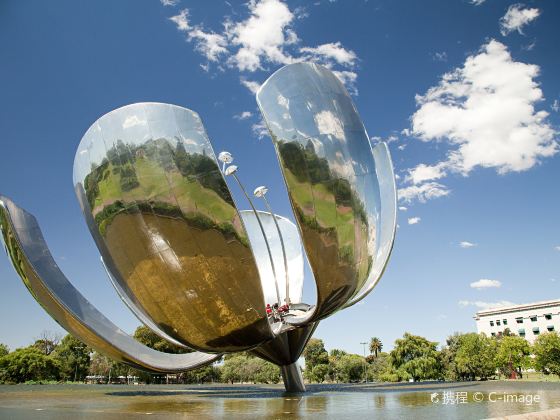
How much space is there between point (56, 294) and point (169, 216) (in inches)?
186

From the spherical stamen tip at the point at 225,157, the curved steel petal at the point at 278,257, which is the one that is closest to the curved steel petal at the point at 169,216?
the spherical stamen tip at the point at 225,157

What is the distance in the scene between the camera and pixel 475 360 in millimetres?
40875

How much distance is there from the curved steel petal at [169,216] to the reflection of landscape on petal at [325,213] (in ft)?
3.62

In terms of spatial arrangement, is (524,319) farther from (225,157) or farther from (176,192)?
(176,192)

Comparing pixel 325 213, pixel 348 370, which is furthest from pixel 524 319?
pixel 325 213

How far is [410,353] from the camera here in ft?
137

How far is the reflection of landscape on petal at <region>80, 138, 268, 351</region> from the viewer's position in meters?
7.36

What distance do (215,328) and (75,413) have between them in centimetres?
329

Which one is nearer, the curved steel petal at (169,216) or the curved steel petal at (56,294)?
the curved steel petal at (169,216)

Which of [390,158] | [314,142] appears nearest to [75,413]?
[314,142]

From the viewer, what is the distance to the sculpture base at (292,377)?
13.3 metres

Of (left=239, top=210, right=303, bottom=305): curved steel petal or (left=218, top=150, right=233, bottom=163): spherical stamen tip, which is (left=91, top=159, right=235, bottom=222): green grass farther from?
(left=239, top=210, right=303, bottom=305): curved steel petal

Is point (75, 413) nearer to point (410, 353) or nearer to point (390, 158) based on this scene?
point (390, 158)

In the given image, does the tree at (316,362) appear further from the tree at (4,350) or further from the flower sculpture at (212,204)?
the flower sculpture at (212,204)
